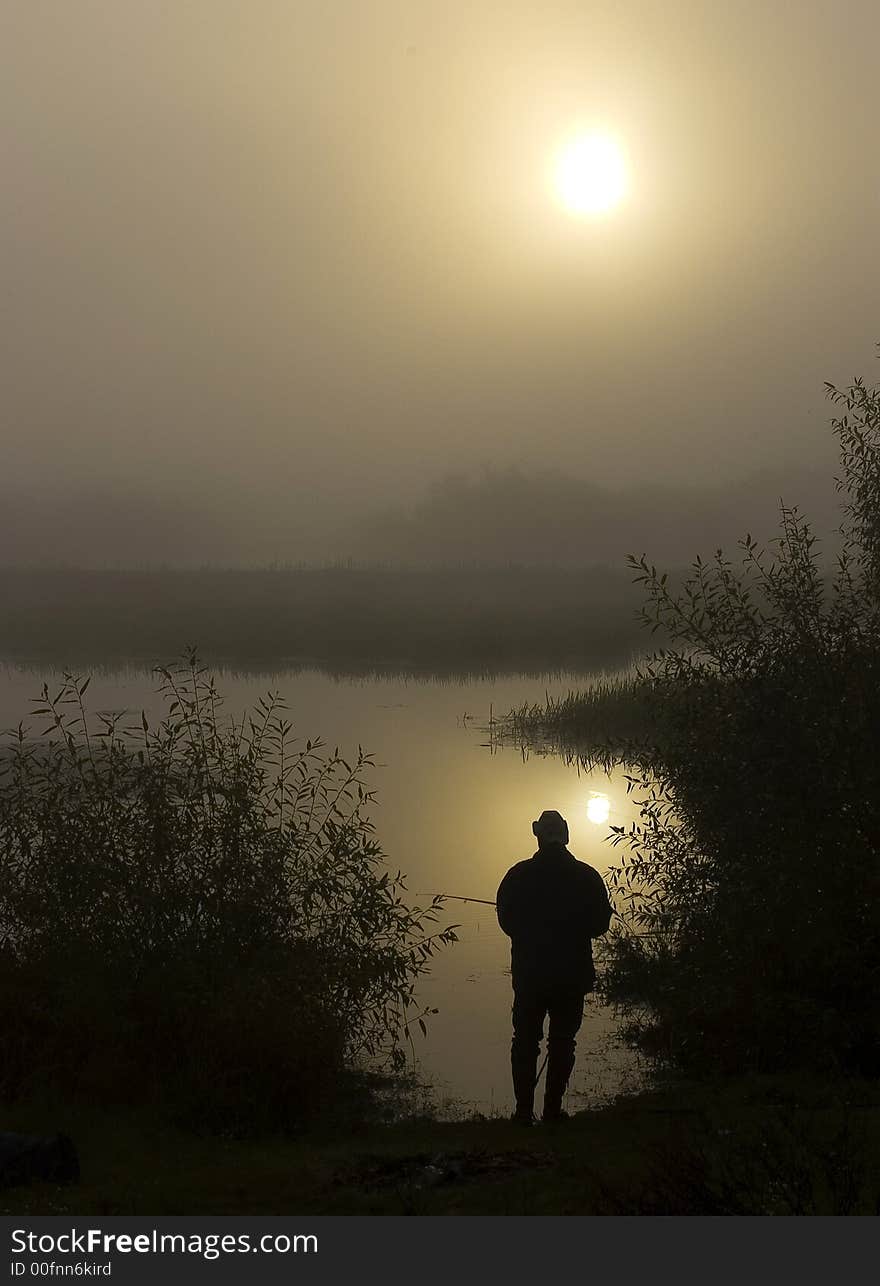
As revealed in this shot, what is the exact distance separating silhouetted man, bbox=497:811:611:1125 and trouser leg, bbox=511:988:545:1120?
2cm

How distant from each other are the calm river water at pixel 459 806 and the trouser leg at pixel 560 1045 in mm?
1275

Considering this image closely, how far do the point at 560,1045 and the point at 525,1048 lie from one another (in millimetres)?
302

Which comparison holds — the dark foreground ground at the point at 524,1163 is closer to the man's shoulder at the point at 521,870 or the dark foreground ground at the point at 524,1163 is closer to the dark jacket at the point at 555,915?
the dark jacket at the point at 555,915

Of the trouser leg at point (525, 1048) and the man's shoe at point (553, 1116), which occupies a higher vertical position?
the trouser leg at point (525, 1048)

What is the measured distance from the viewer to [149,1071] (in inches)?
425

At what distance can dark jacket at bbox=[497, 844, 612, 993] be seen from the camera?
32.9ft

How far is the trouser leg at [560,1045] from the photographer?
10.3 metres

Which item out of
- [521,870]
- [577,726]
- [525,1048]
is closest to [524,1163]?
[525,1048]

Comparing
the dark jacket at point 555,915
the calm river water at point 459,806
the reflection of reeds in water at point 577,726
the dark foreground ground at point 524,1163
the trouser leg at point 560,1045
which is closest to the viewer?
the dark foreground ground at point 524,1163

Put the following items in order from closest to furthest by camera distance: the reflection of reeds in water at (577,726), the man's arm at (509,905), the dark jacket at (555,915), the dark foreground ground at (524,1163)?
the dark foreground ground at (524,1163), the dark jacket at (555,915), the man's arm at (509,905), the reflection of reeds in water at (577,726)

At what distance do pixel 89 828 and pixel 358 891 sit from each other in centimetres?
267

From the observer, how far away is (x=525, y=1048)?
1048cm

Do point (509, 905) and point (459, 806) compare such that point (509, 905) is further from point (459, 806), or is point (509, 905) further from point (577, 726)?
point (577, 726)

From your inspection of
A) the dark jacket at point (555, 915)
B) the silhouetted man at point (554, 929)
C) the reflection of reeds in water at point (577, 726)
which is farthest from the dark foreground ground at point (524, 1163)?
the reflection of reeds in water at point (577, 726)
